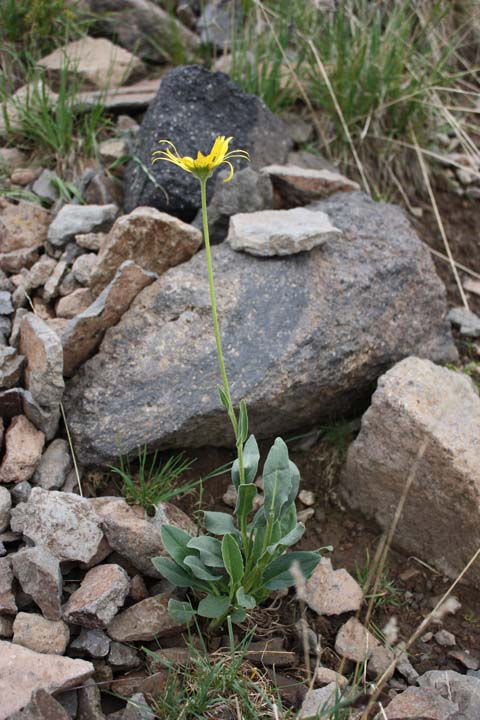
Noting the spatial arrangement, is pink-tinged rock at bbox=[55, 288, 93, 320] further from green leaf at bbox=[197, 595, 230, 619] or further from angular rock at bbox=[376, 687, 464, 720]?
angular rock at bbox=[376, 687, 464, 720]

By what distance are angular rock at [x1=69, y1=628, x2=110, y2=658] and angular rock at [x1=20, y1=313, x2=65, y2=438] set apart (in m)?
0.70

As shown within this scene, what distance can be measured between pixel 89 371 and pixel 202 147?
117 centimetres

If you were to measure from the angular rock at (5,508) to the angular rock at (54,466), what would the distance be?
14 centimetres

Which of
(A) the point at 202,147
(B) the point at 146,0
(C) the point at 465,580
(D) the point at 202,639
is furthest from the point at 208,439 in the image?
(B) the point at 146,0

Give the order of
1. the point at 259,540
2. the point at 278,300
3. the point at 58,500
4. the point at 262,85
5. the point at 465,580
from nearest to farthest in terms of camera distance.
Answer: the point at 259,540, the point at 58,500, the point at 465,580, the point at 278,300, the point at 262,85

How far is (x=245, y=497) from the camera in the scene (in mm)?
2039

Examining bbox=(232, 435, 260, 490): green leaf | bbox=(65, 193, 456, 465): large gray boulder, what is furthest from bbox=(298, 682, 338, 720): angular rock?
bbox=(65, 193, 456, 465): large gray boulder

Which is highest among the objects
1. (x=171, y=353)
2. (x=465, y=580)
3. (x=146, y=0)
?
(x=146, y=0)

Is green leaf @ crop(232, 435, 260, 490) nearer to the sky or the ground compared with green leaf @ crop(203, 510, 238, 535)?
nearer to the sky

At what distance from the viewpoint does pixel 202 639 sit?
6.75ft

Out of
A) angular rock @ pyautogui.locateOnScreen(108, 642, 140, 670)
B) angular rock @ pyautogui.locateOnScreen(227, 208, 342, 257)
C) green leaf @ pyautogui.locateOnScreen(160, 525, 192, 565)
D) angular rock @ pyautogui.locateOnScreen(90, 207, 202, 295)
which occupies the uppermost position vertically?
angular rock @ pyautogui.locateOnScreen(227, 208, 342, 257)

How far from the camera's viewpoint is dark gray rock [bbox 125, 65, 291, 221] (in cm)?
313

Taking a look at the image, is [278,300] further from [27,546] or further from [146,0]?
[146,0]

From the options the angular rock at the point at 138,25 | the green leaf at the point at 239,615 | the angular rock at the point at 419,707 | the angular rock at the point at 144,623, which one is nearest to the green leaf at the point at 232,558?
the green leaf at the point at 239,615
